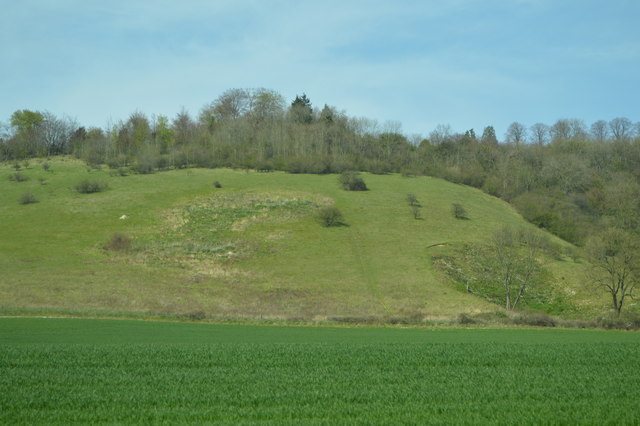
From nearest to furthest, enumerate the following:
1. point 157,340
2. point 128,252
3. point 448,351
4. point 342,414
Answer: point 342,414 < point 448,351 < point 157,340 < point 128,252

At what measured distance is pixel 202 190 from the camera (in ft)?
281

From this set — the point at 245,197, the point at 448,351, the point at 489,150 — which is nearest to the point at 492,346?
the point at 448,351

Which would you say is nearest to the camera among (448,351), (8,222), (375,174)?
(448,351)

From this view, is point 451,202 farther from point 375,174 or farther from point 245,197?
point 245,197

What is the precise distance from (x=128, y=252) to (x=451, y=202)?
2080 inches

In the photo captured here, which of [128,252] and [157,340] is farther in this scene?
[128,252]

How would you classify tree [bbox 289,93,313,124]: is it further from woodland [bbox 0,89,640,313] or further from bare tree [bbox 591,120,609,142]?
bare tree [bbox 591,120,609,142]

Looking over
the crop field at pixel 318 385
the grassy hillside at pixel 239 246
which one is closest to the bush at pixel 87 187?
the grassy hillside at pixel 239 246

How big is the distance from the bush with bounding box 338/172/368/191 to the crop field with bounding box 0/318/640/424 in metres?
71.8

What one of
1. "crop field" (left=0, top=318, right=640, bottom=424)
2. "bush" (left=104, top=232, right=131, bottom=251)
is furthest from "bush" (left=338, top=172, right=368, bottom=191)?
"crop field" (left=0, top=318, right=640, bottom=424)

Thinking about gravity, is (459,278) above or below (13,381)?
below

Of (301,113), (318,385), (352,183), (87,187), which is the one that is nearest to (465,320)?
(318,385)

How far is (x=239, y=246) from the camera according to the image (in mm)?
65250

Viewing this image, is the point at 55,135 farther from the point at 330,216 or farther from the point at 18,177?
the point at 330,216
